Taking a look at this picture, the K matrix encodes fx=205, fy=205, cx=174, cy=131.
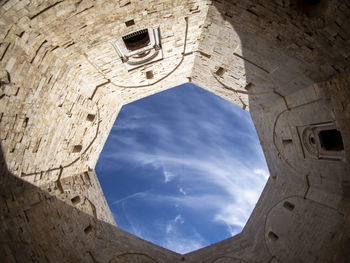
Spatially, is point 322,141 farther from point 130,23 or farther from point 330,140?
point 130,23

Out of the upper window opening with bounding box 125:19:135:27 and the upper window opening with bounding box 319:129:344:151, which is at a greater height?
the upper window opening with bounding box 125:19:135:27

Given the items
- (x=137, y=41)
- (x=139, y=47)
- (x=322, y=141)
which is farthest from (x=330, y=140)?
(x=137, y=41)

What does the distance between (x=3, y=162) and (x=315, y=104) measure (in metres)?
6.55

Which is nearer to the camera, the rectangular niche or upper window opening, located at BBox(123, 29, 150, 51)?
the rectangular niche

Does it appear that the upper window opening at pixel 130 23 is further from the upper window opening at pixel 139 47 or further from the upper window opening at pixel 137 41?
the upper window opening at pixel 137 41

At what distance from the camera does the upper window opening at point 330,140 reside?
16.5ft

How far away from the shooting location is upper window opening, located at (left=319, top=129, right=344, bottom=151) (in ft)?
16.5

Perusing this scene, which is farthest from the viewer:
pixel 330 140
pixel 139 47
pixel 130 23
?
pixel 330 140

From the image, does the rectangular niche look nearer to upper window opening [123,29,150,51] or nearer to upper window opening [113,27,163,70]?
upper window opening [113,27,163,70]

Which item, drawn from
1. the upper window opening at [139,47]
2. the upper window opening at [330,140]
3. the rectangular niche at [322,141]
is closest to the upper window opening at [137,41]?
the upper window opening at [139,47]

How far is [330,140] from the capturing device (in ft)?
17.2

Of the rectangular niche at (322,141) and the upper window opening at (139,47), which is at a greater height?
the upper window opening at (139,47)

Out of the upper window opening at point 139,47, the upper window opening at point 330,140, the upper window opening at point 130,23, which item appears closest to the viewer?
the upper window opening at point 130,23

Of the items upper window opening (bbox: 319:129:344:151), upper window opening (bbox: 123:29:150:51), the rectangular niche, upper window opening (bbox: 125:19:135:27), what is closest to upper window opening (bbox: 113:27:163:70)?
upper window opening (bbox: 123:29:150:51)
